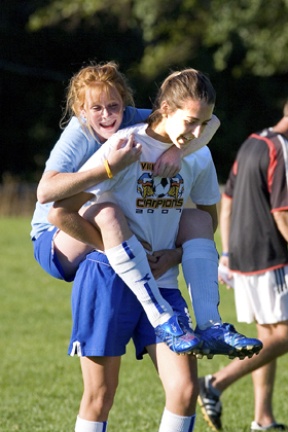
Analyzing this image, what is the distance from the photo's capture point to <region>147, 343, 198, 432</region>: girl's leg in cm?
461

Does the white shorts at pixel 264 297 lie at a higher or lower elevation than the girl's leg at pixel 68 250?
lower

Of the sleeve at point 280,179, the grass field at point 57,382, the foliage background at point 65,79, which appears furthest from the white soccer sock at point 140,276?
the foliage background at point 65,79

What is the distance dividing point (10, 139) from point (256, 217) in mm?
32615

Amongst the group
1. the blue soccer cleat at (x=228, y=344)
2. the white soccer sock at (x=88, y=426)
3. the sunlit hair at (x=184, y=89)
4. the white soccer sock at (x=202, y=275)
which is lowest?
the white soccer sock at (x=88, y=426)


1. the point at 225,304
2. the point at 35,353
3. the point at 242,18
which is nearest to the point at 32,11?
the point at 242,18

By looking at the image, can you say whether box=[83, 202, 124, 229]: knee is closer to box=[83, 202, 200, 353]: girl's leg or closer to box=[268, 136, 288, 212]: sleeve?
box=[83, 202, 200, 353]: girl's leg

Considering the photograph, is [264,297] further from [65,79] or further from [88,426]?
[65,79]

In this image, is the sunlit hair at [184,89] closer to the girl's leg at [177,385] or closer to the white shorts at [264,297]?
the girl's leg at [177,385]

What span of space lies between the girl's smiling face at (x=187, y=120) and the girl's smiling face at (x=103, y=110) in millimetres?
248

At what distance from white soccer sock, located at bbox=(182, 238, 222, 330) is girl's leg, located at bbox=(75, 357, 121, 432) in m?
0.48

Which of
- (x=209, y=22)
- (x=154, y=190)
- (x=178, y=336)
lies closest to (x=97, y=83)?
(x=154, y=190)

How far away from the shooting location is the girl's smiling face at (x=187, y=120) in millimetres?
4367

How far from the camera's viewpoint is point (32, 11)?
37781 mm

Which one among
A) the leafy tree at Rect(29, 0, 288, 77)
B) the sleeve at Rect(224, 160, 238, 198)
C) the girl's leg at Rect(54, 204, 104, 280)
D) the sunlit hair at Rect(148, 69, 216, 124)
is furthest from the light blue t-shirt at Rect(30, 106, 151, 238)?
the leafy tree at Rect(29, 0, 288, 77)
